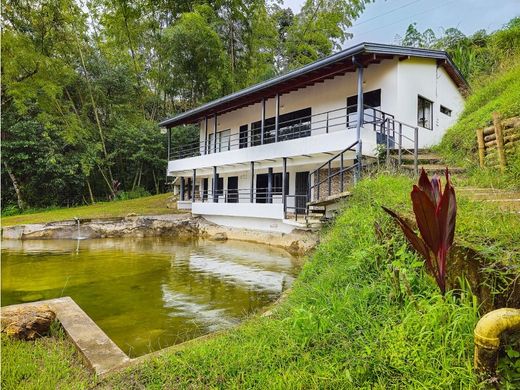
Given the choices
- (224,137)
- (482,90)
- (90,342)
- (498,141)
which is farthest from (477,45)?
(90,342)

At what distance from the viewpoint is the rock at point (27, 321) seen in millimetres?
3802

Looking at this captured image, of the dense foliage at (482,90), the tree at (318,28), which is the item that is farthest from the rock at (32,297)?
the tree at (318,28)

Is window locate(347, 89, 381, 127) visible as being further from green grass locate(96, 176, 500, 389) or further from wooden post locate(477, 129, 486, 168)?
green grass locate(96, 176, 500, 389)

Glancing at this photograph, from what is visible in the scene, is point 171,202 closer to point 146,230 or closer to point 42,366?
point 146,230

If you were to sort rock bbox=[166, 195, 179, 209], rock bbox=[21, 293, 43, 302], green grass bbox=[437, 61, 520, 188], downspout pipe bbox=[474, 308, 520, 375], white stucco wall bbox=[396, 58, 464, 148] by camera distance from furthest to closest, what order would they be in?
rock bbox=[166, 195, 179, 209] < white stucco wall bbox=[396, 58, 464, 148] < green grass bbox=[437, 61, 520, 188] < rock bbox=[21, 293, 43, 302] < downspout pipe bbox=[474, 308, 520, 375]

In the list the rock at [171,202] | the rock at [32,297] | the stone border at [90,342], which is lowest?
the rock at [32,297]

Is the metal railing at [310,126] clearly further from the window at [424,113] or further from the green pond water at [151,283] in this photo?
the green pond water at [151,283]

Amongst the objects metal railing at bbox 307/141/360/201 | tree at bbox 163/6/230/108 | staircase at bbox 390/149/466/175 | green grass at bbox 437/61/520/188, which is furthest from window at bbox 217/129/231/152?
green grass at bbox 437/61/520/188

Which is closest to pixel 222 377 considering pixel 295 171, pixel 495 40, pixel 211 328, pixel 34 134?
pixel 211 328

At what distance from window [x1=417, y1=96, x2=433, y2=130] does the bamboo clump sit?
4763 mm

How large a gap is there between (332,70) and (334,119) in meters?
1.95

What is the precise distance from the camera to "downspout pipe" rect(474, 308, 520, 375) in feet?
6.07

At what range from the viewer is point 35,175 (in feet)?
68.5

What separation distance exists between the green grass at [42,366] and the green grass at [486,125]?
22.5 feet
